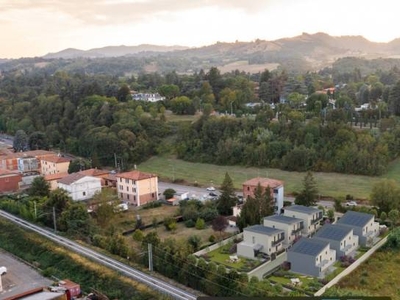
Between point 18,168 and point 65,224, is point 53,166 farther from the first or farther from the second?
point 65,224

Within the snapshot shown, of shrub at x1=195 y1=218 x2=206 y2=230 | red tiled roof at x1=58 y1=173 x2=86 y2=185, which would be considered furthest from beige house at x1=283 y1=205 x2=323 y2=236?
red tiled roof at x1=58 y1=173 x2=86 y2=185

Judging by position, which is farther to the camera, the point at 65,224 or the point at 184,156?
the point at 184,156

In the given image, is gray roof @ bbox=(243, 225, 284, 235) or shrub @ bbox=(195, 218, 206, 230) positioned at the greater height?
gray roof @ bbox=(243, 225, 284, 235)

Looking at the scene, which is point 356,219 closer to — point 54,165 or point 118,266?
point 118,266

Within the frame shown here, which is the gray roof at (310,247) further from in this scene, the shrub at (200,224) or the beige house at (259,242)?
the shrub at (200,224)

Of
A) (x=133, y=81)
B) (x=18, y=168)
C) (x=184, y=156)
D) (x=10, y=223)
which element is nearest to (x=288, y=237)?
(x=10, y=223)

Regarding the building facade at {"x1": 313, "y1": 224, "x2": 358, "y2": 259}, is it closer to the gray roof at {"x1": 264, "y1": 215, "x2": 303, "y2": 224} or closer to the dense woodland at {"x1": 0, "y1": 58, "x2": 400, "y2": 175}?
the gray roof at {"x1": 264, "y1": 215, "x2": 303, "y2": 224}

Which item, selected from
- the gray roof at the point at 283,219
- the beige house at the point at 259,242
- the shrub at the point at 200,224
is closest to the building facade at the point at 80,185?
the shrub at the point at 200,224
